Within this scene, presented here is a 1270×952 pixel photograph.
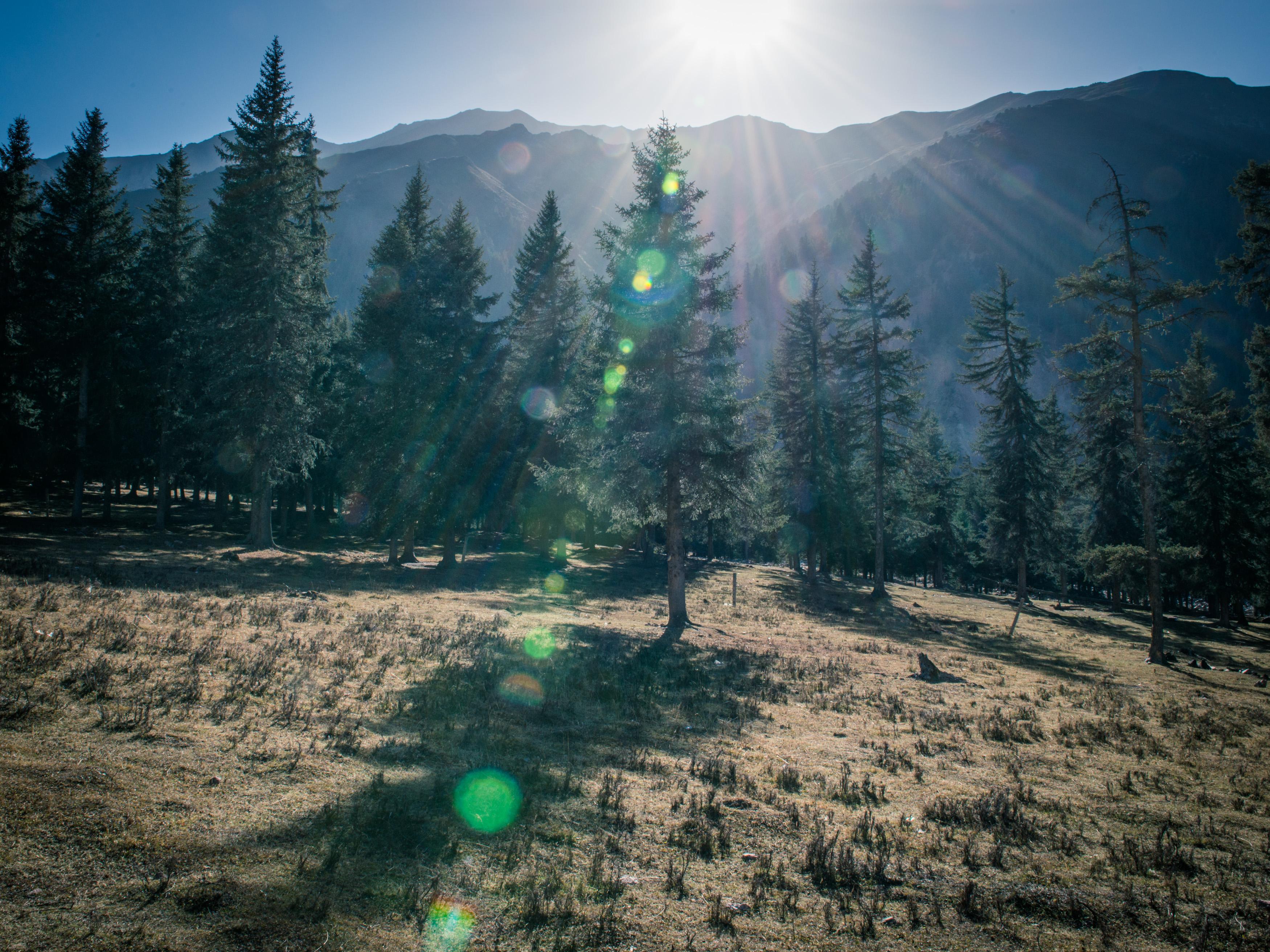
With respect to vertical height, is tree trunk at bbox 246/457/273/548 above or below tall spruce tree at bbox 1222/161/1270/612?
below

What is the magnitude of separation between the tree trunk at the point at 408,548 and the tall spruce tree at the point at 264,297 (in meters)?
6.04

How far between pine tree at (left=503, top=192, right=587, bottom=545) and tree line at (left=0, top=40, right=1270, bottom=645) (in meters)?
0.20

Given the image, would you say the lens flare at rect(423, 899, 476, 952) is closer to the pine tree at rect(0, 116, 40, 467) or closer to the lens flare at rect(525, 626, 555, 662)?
the lens flare at rect(525, 626, 555, 662)

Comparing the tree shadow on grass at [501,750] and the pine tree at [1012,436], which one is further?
the pine tree at [1012,436]

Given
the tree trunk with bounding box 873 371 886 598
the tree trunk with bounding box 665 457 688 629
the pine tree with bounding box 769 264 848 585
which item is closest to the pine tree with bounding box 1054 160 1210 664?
the tree trunk with bounding box 873 371 886 598

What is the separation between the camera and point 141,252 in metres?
31.8

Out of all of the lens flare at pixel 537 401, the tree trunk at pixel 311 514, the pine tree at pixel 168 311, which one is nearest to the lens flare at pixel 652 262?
the lens flare at pixel 537 401

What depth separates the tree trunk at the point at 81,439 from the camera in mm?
27812

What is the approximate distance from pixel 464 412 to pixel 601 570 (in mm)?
12976

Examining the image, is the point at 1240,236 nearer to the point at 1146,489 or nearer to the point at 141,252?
the point at 1146,489

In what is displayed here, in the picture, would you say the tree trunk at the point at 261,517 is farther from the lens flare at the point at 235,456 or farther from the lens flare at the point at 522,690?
the lens flare at the point at 522,690

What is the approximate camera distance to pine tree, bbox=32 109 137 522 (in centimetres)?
2714

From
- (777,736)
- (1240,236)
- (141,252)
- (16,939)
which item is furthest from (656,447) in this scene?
(141,252)

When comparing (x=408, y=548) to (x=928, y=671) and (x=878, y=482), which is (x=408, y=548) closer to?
(x=928, y=671)
